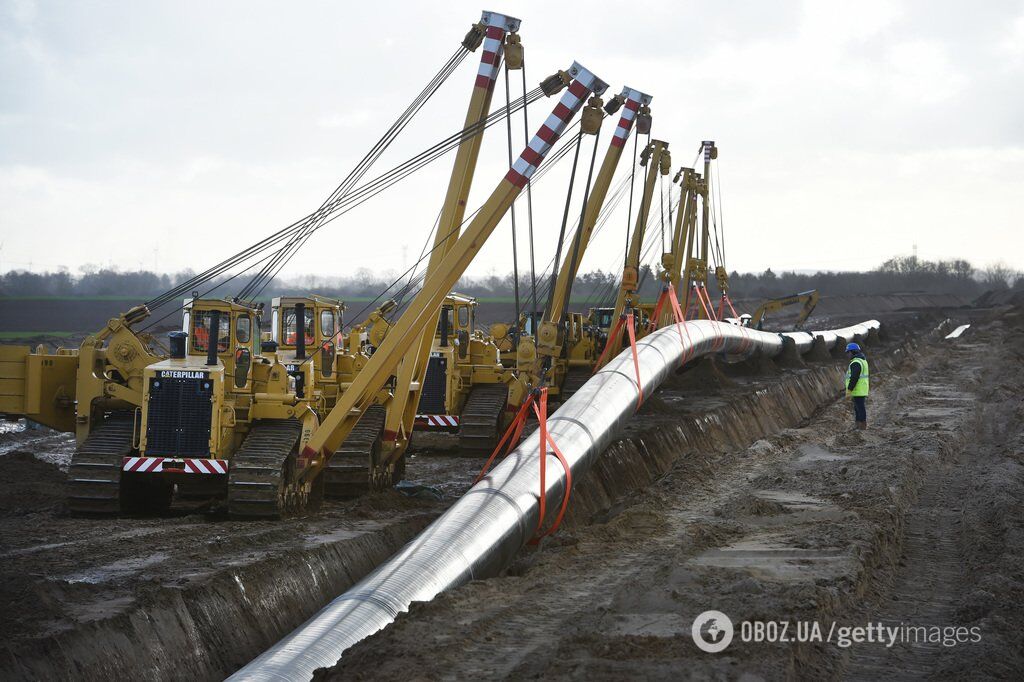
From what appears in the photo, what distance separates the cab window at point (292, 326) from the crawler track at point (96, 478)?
5.01 metres

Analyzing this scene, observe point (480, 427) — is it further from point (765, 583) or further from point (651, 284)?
point (651, 284)

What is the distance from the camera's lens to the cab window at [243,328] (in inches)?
558

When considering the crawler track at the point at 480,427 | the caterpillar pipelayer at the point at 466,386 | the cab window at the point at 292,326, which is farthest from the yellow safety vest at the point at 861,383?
the cab window at the point at 292,326

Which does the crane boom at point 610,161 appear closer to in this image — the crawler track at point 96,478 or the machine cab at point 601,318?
the machine cab at point 601,318

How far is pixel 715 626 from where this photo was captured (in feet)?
23.6

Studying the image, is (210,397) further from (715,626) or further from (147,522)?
(715,626)

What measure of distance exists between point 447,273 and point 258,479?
352 cm

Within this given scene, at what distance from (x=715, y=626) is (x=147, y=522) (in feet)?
26.8

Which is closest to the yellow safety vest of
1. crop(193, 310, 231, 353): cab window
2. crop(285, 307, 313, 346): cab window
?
crop(285, 307, 313, 346): cab window

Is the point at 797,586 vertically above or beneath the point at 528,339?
beneath

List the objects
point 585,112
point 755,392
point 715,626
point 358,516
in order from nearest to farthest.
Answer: point 715,626
point 358,516
point 585,112
point 755,392

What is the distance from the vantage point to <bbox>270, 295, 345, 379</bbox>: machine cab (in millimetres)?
17531

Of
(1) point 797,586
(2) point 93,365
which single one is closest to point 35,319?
(2) point 93,365

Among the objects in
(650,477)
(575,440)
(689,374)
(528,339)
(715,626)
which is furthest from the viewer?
(689,374)
